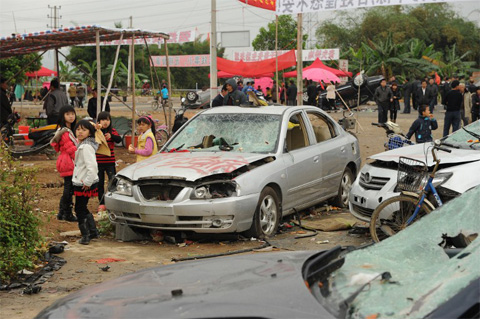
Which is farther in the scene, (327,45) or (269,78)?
(327,45)

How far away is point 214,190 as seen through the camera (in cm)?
815

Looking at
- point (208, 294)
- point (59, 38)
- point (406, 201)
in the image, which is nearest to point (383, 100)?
point (59, 38)

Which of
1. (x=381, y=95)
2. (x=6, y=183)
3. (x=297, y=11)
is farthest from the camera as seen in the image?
(x=381, y=95)

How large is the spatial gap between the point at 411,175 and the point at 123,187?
135 inches

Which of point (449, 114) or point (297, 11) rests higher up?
point (297, 11)

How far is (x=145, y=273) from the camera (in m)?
3.37

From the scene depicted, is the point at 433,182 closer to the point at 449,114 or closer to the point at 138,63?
the point at 449,114

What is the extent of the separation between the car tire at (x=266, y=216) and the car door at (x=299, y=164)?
0.30 meters

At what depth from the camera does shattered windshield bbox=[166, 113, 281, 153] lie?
9109mm

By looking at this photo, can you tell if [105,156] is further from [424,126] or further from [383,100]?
[383,100]

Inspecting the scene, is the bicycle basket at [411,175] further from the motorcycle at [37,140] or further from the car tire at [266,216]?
the motorcycle at [37,140]

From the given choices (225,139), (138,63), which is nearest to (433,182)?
(225,139)

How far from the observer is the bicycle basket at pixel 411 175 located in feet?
24.4

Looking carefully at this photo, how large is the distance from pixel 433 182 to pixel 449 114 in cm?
1194
